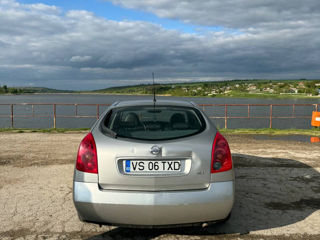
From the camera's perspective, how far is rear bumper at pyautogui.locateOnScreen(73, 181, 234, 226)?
2.87 metres

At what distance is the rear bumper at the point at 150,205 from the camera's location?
2.87 meters

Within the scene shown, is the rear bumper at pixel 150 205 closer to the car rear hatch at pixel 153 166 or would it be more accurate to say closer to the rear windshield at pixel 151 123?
the car rear hatch at pixel 153 166

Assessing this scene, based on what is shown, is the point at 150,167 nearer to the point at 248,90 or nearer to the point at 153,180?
the point at 153,180

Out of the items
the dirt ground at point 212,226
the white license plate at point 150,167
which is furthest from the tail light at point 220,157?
the dirt ground at point 212,226

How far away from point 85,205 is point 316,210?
3.19 m

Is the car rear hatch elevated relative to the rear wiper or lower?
lower

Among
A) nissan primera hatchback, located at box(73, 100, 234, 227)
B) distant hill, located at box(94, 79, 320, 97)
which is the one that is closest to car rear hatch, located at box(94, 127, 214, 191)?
nissan primera hatchback, located at box(73, 100, 234, 227)

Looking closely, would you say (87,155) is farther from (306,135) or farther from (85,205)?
(306,135)

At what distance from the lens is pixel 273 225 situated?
12.4ft

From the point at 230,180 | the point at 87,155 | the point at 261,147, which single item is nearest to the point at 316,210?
the point at 230,180

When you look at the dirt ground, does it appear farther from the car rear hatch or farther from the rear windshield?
the rear windshield

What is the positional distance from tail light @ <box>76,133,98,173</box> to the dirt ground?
2.85 ft

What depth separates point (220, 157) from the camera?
3.13 m

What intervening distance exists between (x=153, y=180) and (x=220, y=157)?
0.72m
